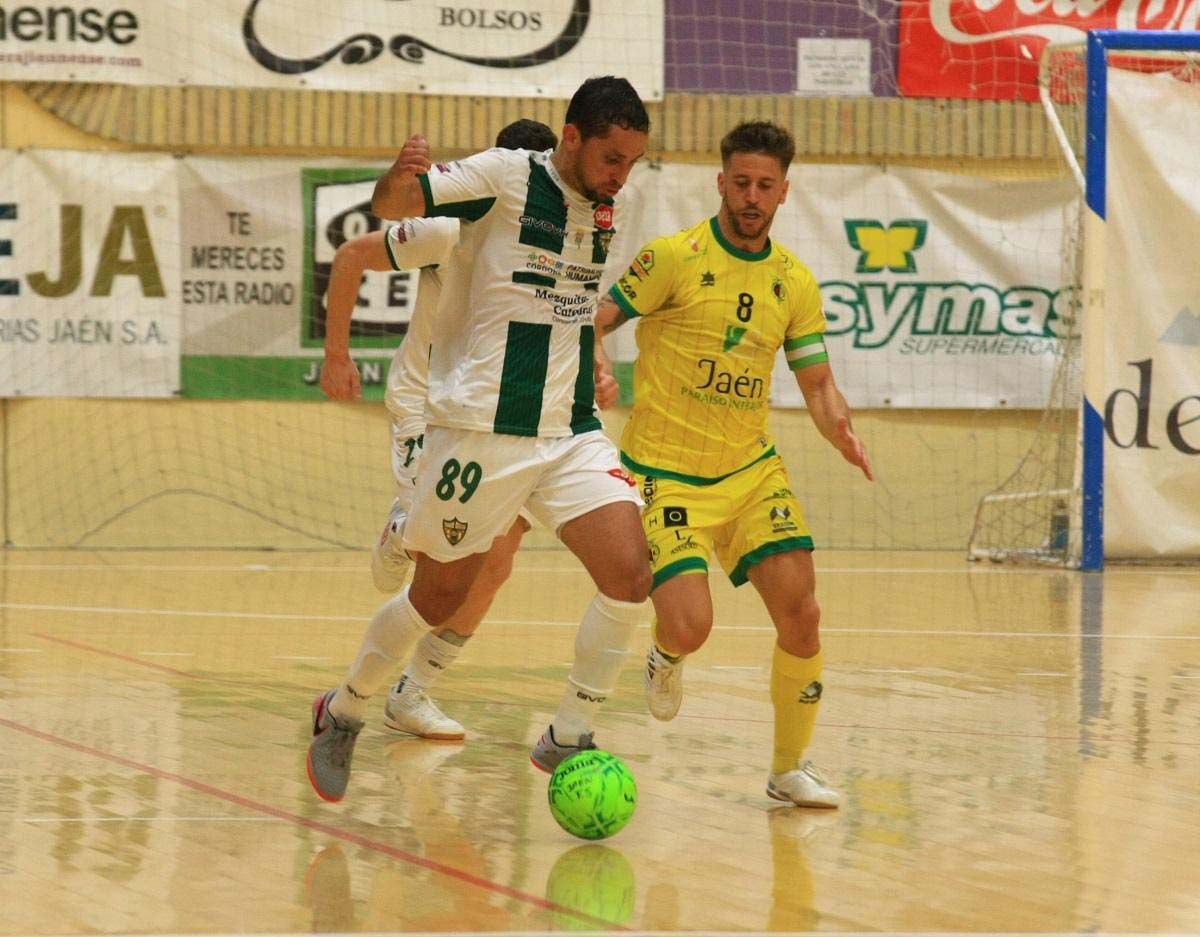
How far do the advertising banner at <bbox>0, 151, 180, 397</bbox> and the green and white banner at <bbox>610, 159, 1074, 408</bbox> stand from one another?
3.19 meters

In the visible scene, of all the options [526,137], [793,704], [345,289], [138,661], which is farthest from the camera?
[138,661]

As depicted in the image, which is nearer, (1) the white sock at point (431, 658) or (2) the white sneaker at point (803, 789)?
(2) the white sneaker at point (803, 789)

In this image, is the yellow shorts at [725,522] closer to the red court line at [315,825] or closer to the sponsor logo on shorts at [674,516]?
the sponsor logo on shorts at [674,516]

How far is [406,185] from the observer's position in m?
4.74

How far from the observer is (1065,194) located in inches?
508

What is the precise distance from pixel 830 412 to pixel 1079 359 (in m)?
7.20

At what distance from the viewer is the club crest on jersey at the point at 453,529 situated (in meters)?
5.05

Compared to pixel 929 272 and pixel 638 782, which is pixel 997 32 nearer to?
pixel 929 272

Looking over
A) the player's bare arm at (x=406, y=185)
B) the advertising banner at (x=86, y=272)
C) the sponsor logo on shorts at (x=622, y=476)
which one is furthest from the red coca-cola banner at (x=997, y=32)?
the player's bare arm at (x=406, y=185)

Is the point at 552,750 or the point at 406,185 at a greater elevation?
the point at 406,185

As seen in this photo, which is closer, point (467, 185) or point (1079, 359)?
point (467, 185)

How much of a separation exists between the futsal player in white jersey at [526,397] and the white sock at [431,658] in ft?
3.55

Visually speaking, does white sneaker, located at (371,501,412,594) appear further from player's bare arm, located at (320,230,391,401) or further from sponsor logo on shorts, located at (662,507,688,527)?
sponsor logo on shorts, located at (662,507,688,527)

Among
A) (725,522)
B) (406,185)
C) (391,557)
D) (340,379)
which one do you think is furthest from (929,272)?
(406,185)
